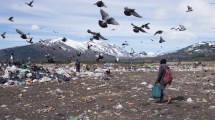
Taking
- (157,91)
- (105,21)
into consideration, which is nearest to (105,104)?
(157,91)

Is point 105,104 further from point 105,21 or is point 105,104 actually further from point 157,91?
point 105,21

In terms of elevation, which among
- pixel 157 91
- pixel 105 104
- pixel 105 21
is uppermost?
pixel 105 21

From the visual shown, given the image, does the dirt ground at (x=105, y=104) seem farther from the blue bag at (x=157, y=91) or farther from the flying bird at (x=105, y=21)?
the flying bird at (x=105, y=21)

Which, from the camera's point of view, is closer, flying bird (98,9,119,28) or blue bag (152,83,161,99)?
flying bird (98,9,119,28)

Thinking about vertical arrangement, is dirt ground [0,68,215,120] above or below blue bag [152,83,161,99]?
below

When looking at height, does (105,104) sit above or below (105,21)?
below

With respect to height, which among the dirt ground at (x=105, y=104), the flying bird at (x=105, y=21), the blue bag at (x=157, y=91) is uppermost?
the flying bird at (x=105, y=21)

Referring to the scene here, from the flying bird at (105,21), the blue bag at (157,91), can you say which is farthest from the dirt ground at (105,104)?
the flying bird at (105,21)

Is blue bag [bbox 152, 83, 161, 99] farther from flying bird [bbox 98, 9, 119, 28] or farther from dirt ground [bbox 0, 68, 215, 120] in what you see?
flying bird [bbox 98, 9, 119, 28]

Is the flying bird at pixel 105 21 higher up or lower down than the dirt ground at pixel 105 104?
higher up

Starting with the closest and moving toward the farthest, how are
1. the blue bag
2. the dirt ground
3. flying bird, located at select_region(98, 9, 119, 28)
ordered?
flying bird, located at select_region(98, 9, 119, 28), the dirt ground, the blue bag

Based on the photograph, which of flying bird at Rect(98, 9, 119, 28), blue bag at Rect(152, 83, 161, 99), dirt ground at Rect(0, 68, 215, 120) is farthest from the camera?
blue bag at Rect(152, 83, 161, 99)

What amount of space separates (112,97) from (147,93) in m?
1.31

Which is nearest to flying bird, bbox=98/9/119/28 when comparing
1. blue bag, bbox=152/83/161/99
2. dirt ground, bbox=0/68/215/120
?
dirt ground, bbox=0/68/215/120
